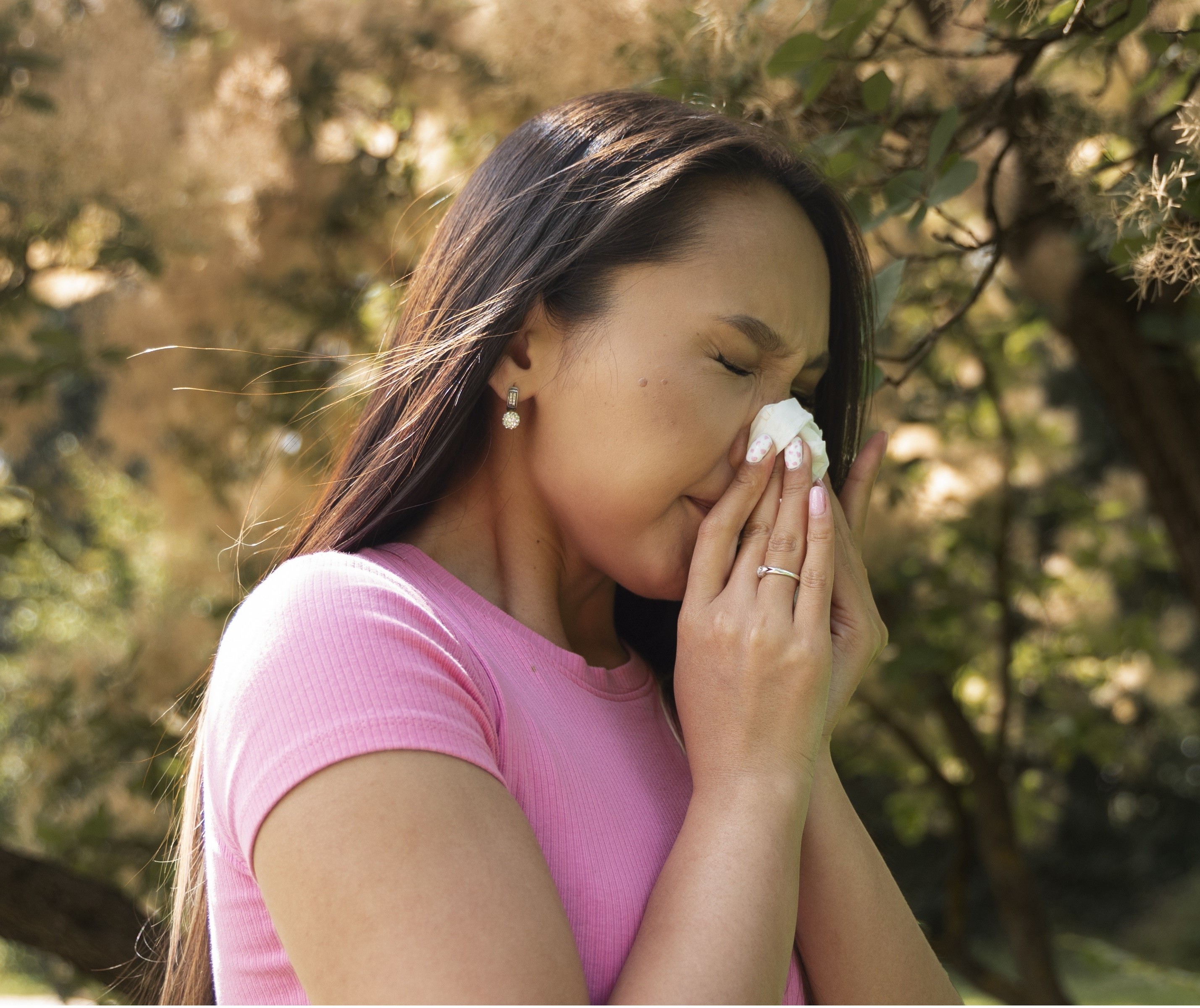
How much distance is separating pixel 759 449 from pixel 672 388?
0.13 meters

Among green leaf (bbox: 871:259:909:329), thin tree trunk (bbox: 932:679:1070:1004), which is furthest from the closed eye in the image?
thin tree trunk (bbox: 932:679:1070:1004)

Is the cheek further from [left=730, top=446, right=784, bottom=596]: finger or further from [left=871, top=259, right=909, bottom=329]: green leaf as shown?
[left=871, top=259, right=909, bottom=329]: green leaf

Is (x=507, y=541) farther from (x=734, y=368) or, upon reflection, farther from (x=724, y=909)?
(x=724, y=909)

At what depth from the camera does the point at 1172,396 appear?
96.3 inches

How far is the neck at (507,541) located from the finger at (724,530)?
0.56ft

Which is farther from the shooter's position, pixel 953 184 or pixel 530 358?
pixel 953 184

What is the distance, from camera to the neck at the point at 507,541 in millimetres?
1236

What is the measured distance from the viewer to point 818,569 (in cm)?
117

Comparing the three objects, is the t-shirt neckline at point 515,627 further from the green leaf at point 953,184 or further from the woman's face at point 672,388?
the green leaf at point 953,184

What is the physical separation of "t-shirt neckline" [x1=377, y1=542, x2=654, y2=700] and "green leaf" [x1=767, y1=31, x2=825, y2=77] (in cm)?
71

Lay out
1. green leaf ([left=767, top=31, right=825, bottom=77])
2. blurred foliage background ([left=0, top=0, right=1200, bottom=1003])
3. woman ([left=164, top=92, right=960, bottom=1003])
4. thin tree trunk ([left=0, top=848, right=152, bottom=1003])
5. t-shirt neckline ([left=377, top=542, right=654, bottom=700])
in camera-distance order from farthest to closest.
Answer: thin tree trunk ([left=0, top=848, right=152, bottom=1003]) → blurred foliage background ([left=0, top=0, right=1200, bottom=1003]) → green leaf ([left=767, top=31, right=825, bottom=77]) → t-shirt neckline ([left=377, top=542, right=654, bottom=700]) → woman ([left=164, top=92, right=960, bottom=1003])

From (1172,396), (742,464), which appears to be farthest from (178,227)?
(1172,396)

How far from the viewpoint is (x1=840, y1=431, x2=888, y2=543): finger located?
144cm

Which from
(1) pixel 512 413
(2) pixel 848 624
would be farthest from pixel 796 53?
(2) pixel 848 624
